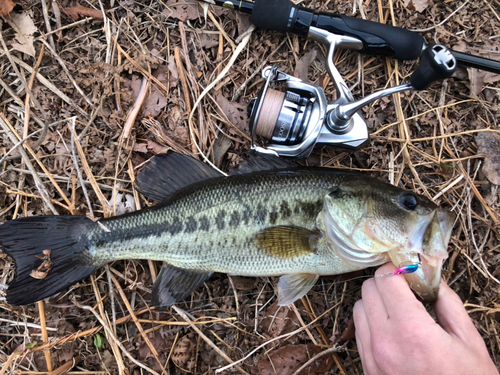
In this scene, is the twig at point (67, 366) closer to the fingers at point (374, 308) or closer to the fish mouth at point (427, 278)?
the fingers at point (374, 308)

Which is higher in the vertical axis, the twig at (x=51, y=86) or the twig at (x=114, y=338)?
the twig at (x=51, y=86)

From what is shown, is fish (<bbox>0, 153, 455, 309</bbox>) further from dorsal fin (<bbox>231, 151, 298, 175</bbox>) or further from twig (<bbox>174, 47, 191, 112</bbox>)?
twig (<bbox>174, 47, 191, 112</bbox>)

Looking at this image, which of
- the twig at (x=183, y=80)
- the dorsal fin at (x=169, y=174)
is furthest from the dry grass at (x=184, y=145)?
the dorsal fin at (x=169, y=174)

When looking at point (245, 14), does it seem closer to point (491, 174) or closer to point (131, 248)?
point (131, 248)

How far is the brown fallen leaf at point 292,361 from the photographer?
2.67m

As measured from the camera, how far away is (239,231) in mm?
2402

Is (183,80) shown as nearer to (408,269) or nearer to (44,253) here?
(44,253)

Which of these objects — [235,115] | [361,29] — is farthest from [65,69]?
[361,29]

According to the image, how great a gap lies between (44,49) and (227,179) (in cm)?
206

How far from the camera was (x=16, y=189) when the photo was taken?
112 inches

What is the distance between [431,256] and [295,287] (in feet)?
3.20

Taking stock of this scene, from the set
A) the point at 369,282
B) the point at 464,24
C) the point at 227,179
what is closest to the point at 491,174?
the point at 464,24

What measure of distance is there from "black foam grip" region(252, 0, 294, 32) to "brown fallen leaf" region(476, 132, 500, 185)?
1936 mm

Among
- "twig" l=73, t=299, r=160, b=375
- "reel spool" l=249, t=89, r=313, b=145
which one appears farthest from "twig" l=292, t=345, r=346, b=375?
"reel spool" l=249, t=89, r=313, b=145
